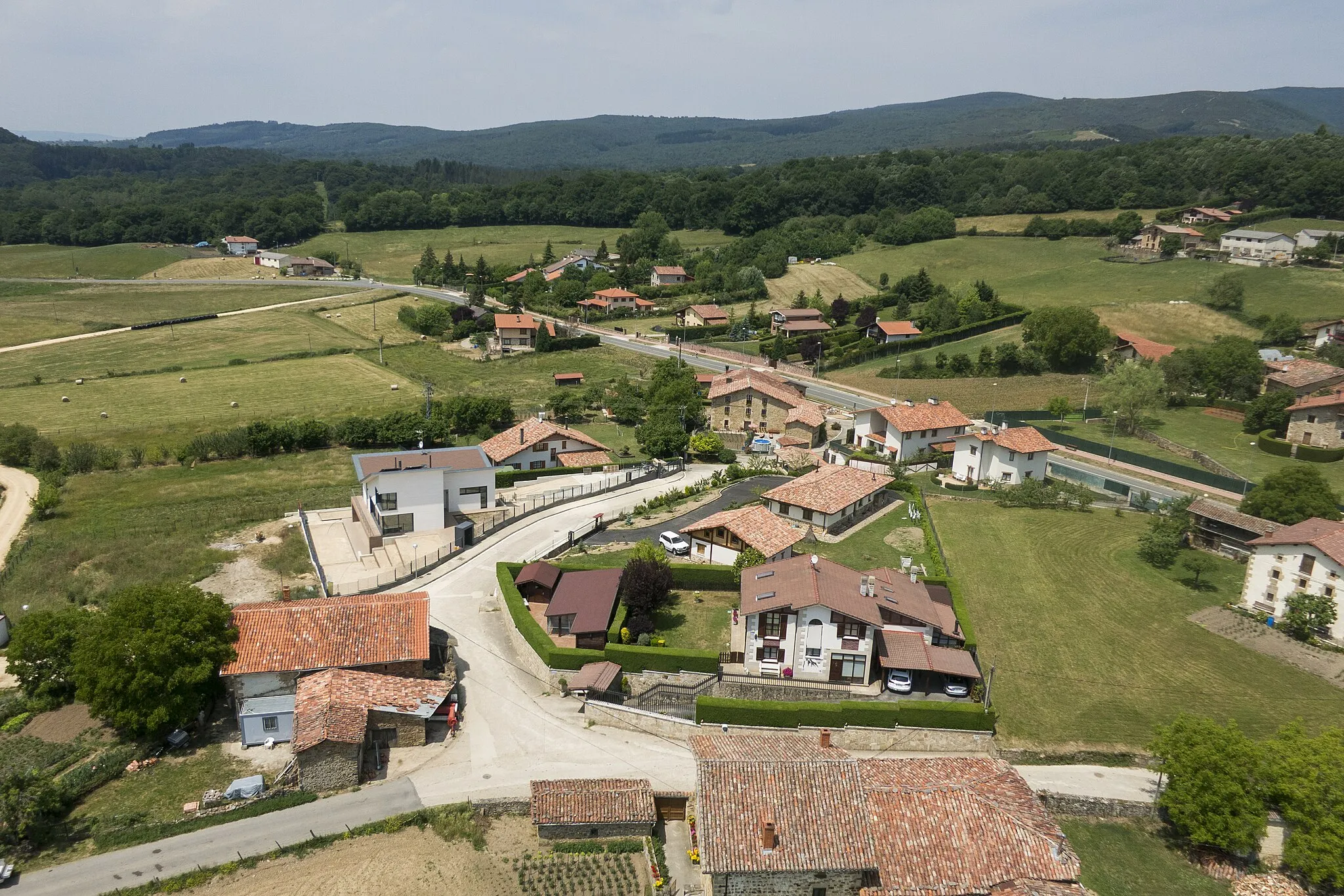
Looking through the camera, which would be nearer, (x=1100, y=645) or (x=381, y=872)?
(x=381, y=872)

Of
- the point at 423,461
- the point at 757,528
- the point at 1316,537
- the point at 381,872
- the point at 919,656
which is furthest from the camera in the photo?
the point at 423,461

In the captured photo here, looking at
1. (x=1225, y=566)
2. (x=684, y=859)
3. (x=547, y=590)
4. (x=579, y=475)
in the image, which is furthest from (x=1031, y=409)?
(x=684, y=859)

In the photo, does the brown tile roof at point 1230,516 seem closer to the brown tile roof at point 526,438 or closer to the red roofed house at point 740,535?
the red roofed house at point 740,535

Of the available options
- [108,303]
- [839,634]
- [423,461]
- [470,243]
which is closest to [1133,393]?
[839,634]

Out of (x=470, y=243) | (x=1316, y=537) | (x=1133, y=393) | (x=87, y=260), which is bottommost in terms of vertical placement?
(x=1316, y=537)

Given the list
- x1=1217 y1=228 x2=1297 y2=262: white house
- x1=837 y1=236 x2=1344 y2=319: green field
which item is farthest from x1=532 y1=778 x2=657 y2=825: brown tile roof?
x1=1217 y1=228 x2=1297 y2=262: white house

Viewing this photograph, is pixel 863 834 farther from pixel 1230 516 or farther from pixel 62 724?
pixel 1230 516

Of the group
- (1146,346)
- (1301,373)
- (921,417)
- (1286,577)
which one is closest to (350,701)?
(1286,577)

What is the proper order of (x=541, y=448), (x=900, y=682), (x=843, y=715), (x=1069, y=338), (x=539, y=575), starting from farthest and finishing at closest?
1. (x=1069, y=338)
2. (x=541, y=448)
3. (x=539, y=575)
4. (x=900, y=682)
5. (x=843, y=715)

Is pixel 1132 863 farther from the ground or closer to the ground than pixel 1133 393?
closer to the ground
